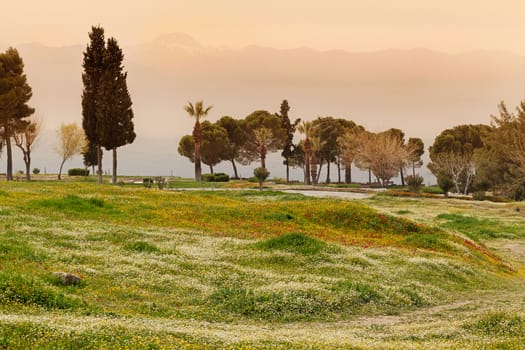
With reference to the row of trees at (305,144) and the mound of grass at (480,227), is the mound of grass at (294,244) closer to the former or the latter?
the mound of grass at (480,227)

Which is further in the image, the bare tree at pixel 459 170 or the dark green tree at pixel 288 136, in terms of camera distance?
the dark green tree at pixel 288 136

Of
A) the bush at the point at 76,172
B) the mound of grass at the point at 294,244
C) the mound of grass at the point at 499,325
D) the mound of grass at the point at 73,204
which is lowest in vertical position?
the mound of grass at the point at 499,325

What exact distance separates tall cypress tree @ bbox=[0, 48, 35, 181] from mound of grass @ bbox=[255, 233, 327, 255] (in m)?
75.5

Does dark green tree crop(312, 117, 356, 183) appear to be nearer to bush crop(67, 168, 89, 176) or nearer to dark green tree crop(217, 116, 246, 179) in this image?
dark green tree crop(217, 116, 246, 179)

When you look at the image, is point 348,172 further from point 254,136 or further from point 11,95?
point 11,95

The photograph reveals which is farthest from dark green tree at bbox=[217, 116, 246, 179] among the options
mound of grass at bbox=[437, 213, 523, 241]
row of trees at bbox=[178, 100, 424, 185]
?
mound of grass at bbox=[437, 213, 523, 241]

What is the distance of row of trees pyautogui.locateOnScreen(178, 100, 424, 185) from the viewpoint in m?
119

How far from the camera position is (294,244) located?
86.6 ft

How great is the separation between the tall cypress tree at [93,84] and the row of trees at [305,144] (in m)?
26.4

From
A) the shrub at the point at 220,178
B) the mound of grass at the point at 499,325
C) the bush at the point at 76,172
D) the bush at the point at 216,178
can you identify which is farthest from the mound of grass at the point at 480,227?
the bush at the point at 76,172

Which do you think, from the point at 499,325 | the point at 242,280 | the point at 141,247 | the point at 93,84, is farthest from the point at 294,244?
the point at 93,84

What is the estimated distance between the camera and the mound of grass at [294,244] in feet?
84.3

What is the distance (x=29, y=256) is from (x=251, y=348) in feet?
44.4

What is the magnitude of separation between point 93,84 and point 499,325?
87.0 metres
